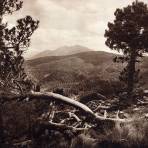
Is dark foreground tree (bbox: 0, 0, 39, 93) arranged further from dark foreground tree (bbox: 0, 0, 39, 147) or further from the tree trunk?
the tree trunk

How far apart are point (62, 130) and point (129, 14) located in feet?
52.7

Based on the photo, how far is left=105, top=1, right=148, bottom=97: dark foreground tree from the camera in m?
24.2

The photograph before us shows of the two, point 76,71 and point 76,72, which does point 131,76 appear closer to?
point 76,72

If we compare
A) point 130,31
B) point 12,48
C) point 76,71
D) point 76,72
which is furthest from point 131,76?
point 76,71

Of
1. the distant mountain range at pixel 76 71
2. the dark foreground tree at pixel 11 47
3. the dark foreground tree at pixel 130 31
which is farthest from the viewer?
the distant mountain range at pixel 76 71

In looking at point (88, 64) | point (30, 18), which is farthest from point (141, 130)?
point (88, 64)

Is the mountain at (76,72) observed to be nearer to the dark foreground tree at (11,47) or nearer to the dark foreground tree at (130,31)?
the dark foreground tree at (130,31)

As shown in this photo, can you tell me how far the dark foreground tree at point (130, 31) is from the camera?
24156mm

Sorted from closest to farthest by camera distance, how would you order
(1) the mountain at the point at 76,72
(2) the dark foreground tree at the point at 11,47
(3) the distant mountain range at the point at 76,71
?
(2) the dark foreground tree at the point at 11,47 → (1) the mountain at the point at 76,72 → (3) the distant mountain range at the point at 76,71

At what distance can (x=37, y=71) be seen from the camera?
184 ft

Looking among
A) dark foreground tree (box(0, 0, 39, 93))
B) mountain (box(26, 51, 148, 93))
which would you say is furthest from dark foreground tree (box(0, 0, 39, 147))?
mountain (box(26, 51, 148, 93))

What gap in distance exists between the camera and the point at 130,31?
24359mm

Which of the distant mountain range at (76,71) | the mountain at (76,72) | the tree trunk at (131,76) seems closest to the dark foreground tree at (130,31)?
the tree trunk at (131,76)

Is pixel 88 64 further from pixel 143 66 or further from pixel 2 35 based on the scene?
pixel 2 35
